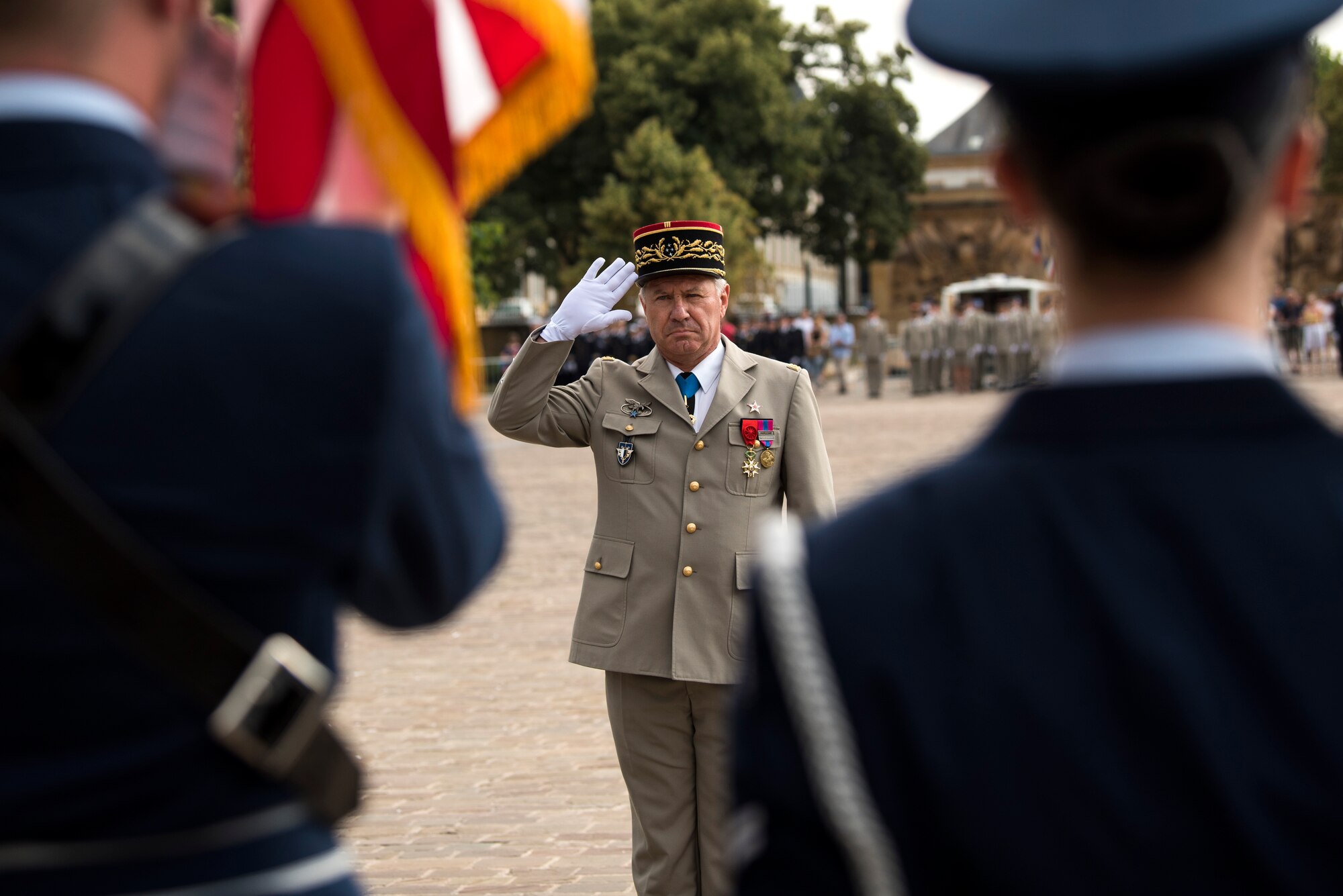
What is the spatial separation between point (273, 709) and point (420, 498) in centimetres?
27

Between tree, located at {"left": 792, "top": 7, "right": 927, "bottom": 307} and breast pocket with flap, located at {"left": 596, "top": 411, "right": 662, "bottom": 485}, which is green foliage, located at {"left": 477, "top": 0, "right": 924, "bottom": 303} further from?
breast pocket with flap, located at {"left": 596, "top": 411, "right": 662, "bottom": 485}

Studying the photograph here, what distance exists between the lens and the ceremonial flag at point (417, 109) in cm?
219

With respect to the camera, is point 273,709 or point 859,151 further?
point 859,151

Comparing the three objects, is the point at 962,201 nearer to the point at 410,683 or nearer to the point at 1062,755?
the point at 410,683

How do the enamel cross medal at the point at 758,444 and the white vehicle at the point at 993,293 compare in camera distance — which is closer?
the enamel cross medal at the point at 758,444

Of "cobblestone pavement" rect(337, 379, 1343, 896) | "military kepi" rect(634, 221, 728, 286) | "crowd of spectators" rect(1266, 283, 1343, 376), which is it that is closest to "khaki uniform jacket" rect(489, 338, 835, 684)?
"military kepi" rect(634, 221, 728, 286)

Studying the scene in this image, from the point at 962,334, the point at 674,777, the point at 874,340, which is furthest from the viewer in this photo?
the point at 962,334

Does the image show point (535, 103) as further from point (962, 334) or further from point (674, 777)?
point (962, 334)

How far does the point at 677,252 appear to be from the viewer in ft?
17.9

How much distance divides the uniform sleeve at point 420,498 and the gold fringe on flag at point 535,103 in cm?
60

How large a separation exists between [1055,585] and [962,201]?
6530 cm

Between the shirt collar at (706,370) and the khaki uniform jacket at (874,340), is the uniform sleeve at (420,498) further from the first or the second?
the khaki uniform jacket at (874,340)

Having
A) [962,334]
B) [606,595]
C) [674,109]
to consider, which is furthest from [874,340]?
[606,595]

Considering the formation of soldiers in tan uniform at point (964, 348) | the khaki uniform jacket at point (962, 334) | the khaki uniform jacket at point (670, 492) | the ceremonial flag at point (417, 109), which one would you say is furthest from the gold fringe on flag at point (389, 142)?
the khaki uniform jacket at point (962, 334)
